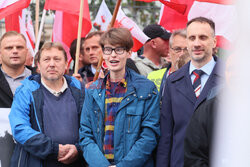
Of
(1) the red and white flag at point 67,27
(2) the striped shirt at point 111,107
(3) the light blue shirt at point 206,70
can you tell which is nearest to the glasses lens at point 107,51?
(2) the striped shirt at point 111,107

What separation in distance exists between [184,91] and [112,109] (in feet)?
1.95

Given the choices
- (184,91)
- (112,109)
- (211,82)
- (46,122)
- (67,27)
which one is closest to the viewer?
(211,82)

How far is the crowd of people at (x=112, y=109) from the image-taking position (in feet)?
9.71

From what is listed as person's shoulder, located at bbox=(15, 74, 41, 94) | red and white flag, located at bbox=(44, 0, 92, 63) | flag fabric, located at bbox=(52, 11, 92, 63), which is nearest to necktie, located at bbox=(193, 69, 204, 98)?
person's shoulder, located at bbox=(15, 74, 41, 94)

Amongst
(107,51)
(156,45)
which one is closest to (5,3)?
(156,45)

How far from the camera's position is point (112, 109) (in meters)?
3.08

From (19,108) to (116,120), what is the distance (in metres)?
0.92

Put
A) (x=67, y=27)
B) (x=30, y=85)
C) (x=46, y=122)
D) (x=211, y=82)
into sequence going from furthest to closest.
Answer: (x=67, y=27) < (x=30, y=85) < (x=46, y=122) < (x=211, y=82)

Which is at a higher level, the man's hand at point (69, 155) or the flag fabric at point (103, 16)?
the flag fabric at point (103, 16)

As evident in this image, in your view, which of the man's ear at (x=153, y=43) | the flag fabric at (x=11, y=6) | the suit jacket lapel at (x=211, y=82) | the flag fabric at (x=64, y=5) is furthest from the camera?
the flag fabric at (x=64, y=5)

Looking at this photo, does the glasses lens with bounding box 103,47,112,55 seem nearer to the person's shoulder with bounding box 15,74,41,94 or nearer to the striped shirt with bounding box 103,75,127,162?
the striped shirt with bounding box 103,75,127,162

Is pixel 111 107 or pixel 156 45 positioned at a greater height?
pixel 156 45

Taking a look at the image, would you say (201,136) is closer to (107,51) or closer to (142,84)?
(142,84)

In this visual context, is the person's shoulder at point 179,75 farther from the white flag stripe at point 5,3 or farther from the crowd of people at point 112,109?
the white flag stripe at point 5,3
